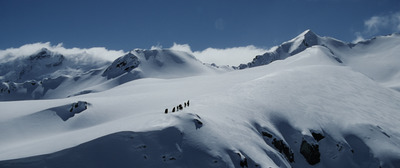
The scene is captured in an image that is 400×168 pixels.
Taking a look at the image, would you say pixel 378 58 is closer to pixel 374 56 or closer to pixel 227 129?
pixel 374 56

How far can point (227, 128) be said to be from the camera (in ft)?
81.5

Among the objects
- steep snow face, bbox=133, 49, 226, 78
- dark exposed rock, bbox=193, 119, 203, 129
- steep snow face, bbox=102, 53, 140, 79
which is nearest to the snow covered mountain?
dark exposed rock, bbox=193, 119, 203, 129

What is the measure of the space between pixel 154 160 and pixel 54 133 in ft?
52.9

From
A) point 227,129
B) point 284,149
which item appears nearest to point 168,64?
point 284,149

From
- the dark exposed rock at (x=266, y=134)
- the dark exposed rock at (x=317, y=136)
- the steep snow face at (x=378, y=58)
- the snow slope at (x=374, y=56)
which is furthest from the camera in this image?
Result: the snow slope at (x=374, y=56)

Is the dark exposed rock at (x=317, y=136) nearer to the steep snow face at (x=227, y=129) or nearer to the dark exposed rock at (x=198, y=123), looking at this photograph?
the steep snow face at (x=227, y=129)

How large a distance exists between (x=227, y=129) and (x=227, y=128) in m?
0.20

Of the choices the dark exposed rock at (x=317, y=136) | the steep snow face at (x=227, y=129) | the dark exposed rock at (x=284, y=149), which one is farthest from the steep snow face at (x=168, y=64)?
the dark exposed rock at (x=284, y=149)

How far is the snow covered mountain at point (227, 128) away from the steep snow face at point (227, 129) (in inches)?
3.3

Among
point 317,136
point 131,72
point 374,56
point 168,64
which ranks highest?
point 168,64

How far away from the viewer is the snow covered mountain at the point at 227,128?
2059 centimetres

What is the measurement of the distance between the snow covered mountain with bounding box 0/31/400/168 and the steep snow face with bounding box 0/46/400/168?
8 cm

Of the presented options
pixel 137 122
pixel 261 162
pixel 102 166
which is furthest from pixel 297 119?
pixel 102 166

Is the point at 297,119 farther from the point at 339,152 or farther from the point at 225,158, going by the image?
the point at 225,158
